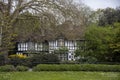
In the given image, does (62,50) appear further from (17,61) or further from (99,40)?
(17,61)

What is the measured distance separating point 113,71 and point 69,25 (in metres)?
5.98

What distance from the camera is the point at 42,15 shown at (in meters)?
25.9

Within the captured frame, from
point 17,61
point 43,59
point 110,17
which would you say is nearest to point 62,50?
point 43,59

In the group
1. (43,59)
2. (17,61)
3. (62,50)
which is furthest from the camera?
(62,50)

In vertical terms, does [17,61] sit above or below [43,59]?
below

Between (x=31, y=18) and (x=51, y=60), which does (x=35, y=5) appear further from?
(x=51, y=60)

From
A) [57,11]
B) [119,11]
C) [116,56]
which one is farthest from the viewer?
[119,11]

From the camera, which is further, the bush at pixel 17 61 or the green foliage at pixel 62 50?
the green foliage at pixel 62 50

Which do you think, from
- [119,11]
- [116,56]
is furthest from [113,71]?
[119,11]

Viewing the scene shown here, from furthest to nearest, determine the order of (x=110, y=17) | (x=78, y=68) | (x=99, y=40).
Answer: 1. (x=110, y=17)
2. (x=99, y=40)
3. (x=78, y=68)

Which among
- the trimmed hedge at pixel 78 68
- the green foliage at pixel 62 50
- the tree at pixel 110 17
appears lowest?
the trimmed hedge at pixel 78 68

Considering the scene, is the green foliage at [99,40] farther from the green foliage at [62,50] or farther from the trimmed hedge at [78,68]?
the green foliage at [62,50]

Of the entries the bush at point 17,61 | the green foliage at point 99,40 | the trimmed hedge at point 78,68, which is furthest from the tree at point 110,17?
the trimmed hedge at point 78,68

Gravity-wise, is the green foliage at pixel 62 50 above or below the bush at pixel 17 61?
above
